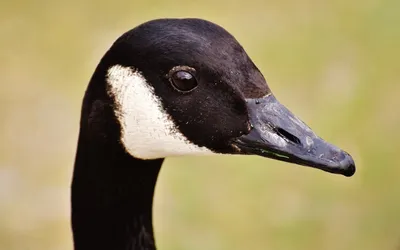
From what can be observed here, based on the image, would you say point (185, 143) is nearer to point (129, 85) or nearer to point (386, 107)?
point (129, 85)

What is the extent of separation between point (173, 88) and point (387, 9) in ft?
11.9

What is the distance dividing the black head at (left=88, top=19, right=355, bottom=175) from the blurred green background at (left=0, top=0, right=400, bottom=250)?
6.63ft

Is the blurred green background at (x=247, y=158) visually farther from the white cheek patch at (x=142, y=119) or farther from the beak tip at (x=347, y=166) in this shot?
the beak tip at (x=347, y=166)

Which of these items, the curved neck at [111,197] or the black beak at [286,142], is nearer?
the black beak at [286,142]

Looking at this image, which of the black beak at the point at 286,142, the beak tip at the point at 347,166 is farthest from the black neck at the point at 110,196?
the beak tip at the point at 347,166

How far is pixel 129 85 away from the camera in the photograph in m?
1.98

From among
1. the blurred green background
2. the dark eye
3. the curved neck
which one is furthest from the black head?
the blurred green background

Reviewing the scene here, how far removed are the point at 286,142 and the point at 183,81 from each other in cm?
28

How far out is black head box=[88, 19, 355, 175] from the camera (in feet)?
6.39

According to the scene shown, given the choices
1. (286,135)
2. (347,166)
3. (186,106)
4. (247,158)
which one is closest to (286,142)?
(286,135)

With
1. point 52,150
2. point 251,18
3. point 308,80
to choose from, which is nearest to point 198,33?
point 52,150

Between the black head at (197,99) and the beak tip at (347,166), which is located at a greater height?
the black head at (197,99)

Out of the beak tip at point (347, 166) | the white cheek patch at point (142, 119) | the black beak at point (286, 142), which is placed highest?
the white cheek patch at point (142, 119)

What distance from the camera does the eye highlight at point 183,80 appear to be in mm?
1950
